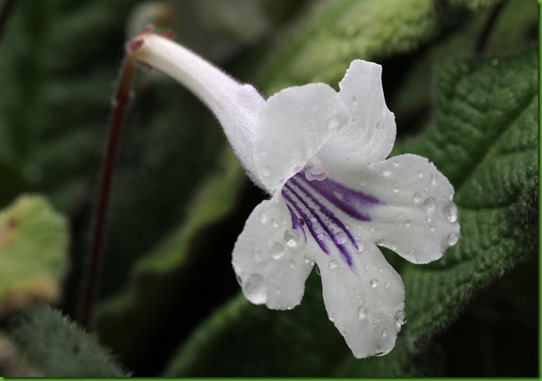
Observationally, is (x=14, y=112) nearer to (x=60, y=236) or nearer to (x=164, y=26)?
(x=164, y=26)

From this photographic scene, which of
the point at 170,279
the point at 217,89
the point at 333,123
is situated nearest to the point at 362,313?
the point at 333,123

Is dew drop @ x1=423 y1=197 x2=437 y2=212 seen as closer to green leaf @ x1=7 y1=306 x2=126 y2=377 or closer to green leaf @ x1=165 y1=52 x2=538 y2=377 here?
green leaf @ x1=165 y1=52 x2=538 y2=377

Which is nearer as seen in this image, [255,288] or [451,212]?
[255,288]

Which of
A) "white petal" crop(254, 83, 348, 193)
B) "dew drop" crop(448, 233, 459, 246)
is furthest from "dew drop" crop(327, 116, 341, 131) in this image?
"dew drop" crop(448, 233, 459, 246)

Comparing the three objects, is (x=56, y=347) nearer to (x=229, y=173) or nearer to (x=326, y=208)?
(x=326, y=208)

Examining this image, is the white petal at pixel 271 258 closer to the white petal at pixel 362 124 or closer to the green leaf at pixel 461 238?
the white petal at pixel 362 124

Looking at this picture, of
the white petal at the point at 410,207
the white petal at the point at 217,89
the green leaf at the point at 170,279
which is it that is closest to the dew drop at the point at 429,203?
the white petal at the point at 410,207
